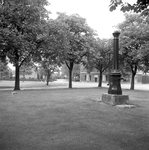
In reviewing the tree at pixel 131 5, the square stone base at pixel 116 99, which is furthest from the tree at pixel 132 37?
the tree at pixel 131 5

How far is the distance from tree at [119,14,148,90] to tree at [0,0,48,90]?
12.4 metres

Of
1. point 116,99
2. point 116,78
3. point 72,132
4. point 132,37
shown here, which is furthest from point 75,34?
point 72,132

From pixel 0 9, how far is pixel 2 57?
19.0 ft

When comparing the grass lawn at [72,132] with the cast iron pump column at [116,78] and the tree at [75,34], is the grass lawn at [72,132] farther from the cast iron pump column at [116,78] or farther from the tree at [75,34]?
the tree at [75,34]

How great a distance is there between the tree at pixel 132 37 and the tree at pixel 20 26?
12380 millimetres

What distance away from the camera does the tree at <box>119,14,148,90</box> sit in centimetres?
2381

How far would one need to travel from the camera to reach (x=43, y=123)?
6.20 m

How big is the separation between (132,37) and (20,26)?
16181 millimetres

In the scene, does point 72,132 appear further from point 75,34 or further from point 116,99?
point 75,34

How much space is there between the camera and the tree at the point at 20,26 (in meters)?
17.5

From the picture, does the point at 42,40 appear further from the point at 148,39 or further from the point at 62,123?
the point at 62,123

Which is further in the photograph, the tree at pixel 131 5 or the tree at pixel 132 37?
the tree at pixel 132 37

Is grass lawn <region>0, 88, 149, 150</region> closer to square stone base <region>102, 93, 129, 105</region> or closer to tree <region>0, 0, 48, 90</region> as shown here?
square stone base <region>102, 93, 129, 105</region>

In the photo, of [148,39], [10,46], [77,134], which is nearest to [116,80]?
[77,134]
